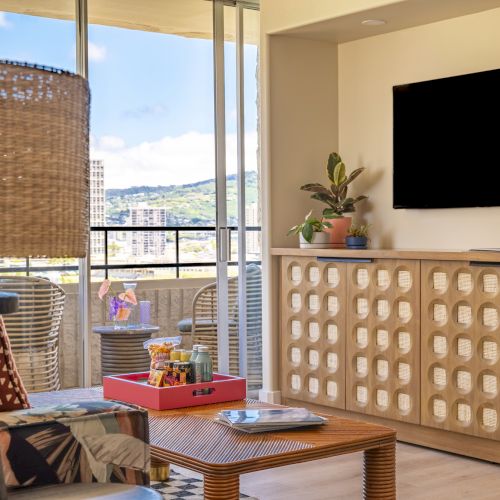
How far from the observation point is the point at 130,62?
17.0 feet

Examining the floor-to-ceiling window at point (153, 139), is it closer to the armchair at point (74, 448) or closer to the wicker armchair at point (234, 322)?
the wicker armchair at point (234, 322)

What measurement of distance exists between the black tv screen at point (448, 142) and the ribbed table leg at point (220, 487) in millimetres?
2588

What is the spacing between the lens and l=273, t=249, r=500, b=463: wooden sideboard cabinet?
4.16 m

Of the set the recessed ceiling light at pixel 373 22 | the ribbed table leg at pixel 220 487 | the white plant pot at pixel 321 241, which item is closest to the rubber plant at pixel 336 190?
the white plant pot at pixel 321 241

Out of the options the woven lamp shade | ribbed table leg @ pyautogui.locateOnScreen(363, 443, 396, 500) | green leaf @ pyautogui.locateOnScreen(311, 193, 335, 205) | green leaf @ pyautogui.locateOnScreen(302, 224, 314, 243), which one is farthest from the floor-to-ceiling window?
the woven lamp shade

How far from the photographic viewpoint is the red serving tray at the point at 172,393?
3221 mm

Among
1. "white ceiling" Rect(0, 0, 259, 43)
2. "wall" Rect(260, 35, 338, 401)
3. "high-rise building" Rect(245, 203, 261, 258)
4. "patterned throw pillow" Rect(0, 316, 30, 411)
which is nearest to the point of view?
"patterned throw pillow" Rect(0, 316, 30, 411)

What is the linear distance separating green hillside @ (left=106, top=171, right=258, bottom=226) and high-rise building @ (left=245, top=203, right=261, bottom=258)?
1.7 inches

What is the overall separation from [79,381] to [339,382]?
1.38 m

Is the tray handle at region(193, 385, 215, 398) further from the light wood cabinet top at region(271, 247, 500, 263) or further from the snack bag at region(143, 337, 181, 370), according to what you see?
the light wood cabinet top at region(271, 247, 500, 263)

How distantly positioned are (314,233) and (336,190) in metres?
0.31

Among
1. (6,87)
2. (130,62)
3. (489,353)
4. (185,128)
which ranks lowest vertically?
(489,353)

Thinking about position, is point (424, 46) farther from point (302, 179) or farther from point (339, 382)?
point (339, 382)

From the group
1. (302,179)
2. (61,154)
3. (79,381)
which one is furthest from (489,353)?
(61,154)
